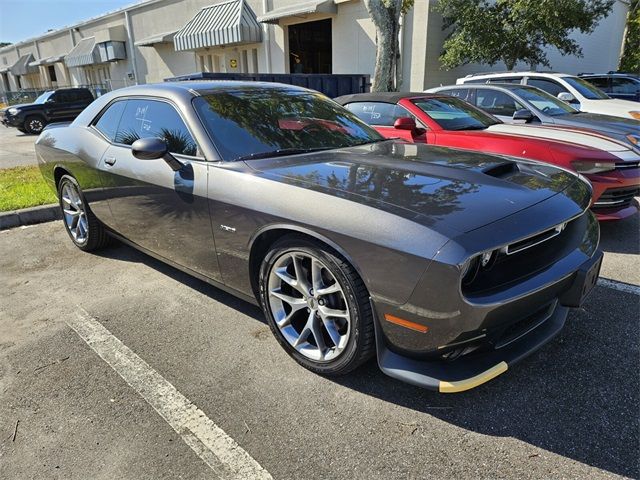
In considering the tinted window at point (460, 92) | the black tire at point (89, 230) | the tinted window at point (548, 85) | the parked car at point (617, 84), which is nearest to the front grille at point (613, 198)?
the tinted window at point (460, 92)

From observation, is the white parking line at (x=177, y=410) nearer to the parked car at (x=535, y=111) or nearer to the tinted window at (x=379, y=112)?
the tinted window at (x=379, y=112)

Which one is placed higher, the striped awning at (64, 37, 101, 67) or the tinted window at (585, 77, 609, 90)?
the striped awning at (64, 37, 101, 67)

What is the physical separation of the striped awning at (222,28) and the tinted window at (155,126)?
16.6m

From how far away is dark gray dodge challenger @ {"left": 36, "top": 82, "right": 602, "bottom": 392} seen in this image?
6.60 feet

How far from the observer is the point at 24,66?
42.7 meters

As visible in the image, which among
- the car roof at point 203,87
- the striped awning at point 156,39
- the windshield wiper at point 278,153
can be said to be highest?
the striped awning at point 156,39

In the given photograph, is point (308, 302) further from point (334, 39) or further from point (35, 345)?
point (334, 39)

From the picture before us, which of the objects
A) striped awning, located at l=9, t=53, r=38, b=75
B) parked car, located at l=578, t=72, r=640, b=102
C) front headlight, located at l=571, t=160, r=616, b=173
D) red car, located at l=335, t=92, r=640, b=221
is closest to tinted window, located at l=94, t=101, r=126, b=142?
red car, located at l=335, t=92, r=640, b=221

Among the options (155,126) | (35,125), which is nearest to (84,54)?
(35,125)

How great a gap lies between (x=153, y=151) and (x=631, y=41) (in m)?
28.1

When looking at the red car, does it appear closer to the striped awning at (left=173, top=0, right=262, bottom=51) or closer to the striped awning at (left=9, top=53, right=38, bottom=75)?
the striped awning at (left=173, top=0, right=262, bottom=51)

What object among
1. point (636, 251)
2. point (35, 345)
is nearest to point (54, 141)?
point (35, 345)

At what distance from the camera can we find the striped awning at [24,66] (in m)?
42.3

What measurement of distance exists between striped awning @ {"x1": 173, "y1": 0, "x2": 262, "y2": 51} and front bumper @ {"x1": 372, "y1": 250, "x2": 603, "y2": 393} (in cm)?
1885
